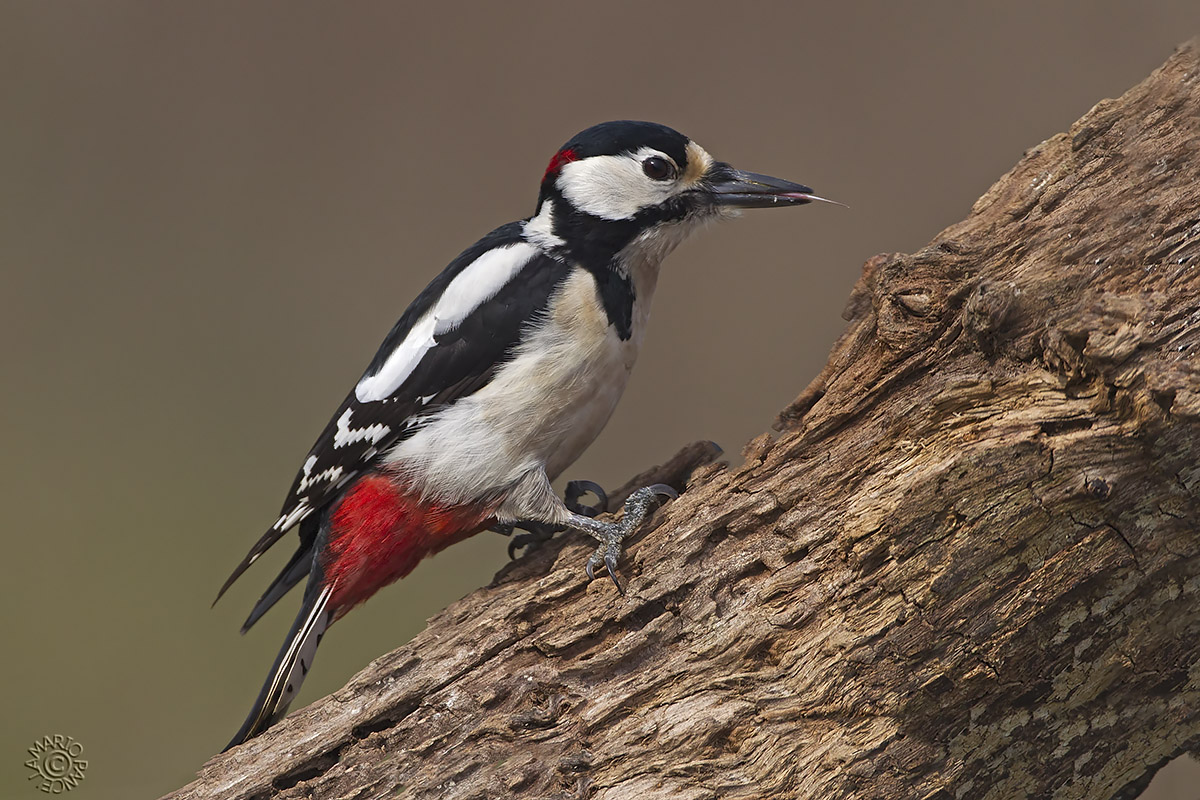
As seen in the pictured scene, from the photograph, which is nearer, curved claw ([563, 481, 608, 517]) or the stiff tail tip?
the stiff tail tip

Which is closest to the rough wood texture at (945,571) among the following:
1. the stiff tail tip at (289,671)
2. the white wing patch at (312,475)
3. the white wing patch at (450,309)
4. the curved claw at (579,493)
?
the stiff tail tip at (289,671)

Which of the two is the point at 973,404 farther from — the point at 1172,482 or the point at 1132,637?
the point at 1132,637

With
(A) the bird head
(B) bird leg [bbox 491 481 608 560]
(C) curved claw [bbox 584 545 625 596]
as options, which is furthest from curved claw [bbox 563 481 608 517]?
(A) the bird head

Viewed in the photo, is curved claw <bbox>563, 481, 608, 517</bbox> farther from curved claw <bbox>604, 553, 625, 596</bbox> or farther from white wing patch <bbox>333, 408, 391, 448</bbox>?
white wing patch <bbox>333, 408, 391, 448</bbox>

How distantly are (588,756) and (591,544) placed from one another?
1.61 feet

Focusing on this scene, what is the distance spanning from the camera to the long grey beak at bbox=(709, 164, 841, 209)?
7.70 ft

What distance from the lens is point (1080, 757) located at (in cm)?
167

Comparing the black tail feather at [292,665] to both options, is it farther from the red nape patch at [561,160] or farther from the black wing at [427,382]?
the red nape patch at [561,160]

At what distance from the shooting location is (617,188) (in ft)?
7.68

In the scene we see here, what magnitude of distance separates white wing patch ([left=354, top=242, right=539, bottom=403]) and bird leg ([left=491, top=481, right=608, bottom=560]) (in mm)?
463

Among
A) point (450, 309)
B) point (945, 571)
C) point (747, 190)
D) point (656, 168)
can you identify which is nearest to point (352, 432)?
point (450, 309)

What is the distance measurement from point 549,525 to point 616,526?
275 mm

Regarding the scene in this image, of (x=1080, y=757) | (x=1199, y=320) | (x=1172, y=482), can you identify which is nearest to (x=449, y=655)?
(x=1080, y=757)

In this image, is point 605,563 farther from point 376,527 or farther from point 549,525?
point 376,527
